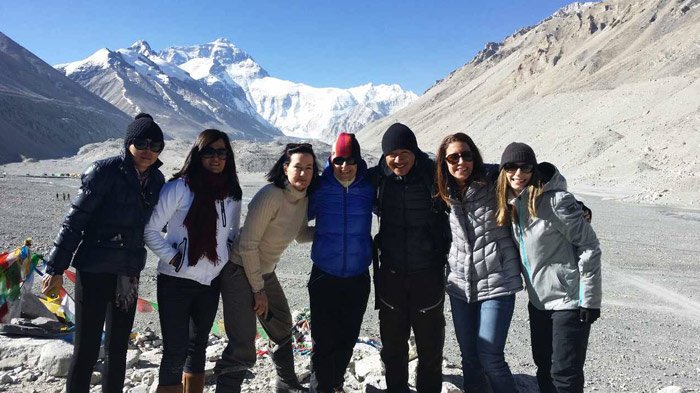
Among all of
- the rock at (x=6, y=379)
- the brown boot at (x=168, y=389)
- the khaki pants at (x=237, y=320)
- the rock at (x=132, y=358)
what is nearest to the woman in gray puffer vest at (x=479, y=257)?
the khaki pants at (x=237, y=320)

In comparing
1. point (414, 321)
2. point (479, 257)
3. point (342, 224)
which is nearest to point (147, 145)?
point (342, 224)

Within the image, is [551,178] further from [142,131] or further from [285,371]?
[142,131]

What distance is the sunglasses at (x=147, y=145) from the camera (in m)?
3.21

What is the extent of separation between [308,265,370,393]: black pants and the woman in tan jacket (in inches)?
15.0

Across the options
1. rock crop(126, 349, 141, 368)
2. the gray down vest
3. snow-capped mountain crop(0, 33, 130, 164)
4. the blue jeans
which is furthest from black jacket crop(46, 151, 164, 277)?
snow-capped mountain crop(0, 33, 130, 164)

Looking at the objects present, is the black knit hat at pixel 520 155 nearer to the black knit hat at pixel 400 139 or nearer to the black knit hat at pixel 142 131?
the black knit hat at pixel 400 139

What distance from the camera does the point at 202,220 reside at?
3273 millimetres

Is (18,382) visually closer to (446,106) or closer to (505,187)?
(505,187)

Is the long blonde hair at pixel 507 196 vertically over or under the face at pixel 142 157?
under

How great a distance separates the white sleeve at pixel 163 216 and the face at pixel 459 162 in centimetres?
181

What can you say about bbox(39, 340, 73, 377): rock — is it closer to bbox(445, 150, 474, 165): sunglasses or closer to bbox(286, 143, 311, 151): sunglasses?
bbox(286, 143, 311, 151): sunglasses

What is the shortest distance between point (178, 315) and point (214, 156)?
3.53 ft

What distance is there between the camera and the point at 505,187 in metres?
3.38

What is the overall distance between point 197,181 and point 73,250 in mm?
861
